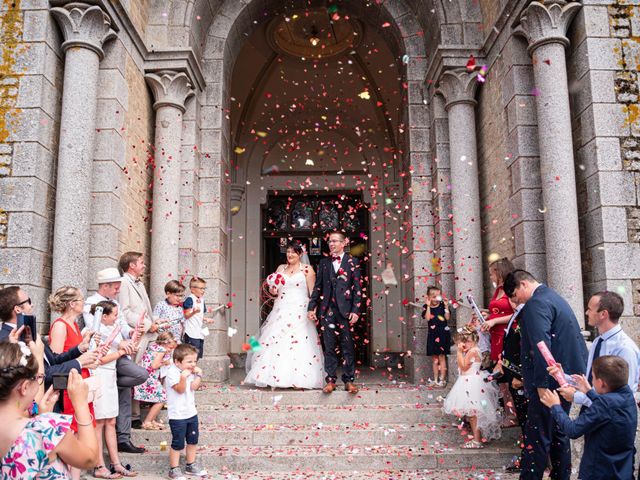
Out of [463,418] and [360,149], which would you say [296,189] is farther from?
[463,418]

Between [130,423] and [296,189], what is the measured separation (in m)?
7.80

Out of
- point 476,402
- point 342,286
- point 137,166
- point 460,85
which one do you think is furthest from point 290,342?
point 460,85

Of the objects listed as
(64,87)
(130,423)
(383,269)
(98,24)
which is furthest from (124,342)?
(383,269)

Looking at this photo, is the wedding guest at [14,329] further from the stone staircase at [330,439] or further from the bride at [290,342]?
the bride at [290,342]

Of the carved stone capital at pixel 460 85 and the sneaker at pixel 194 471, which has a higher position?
the carved stone capital at pixel 460 85

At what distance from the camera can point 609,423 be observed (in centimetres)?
302

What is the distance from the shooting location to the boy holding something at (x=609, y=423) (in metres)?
3.00

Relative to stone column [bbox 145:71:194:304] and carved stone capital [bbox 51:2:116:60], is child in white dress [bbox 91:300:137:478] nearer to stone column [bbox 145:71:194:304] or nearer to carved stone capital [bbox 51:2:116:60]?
stone column [bbox 145:71:194:304]

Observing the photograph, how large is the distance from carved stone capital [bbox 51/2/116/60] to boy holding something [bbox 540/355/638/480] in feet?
17.2

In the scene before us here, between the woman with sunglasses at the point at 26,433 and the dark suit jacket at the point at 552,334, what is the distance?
2.68 metres

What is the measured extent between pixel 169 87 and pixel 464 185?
12.4 ft

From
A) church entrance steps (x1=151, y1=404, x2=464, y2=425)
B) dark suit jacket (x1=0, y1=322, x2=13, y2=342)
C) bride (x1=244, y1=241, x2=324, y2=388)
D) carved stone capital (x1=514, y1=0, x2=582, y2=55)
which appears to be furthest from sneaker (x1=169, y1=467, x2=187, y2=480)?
carved stone capital (x1=514, y1=0, x2=582, y2=55)

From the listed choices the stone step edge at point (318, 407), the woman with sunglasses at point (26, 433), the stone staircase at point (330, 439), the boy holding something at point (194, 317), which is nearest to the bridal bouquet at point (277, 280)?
the boy holding something at point (194, 317)

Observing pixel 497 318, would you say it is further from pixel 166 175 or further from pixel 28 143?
pixel 28 143
